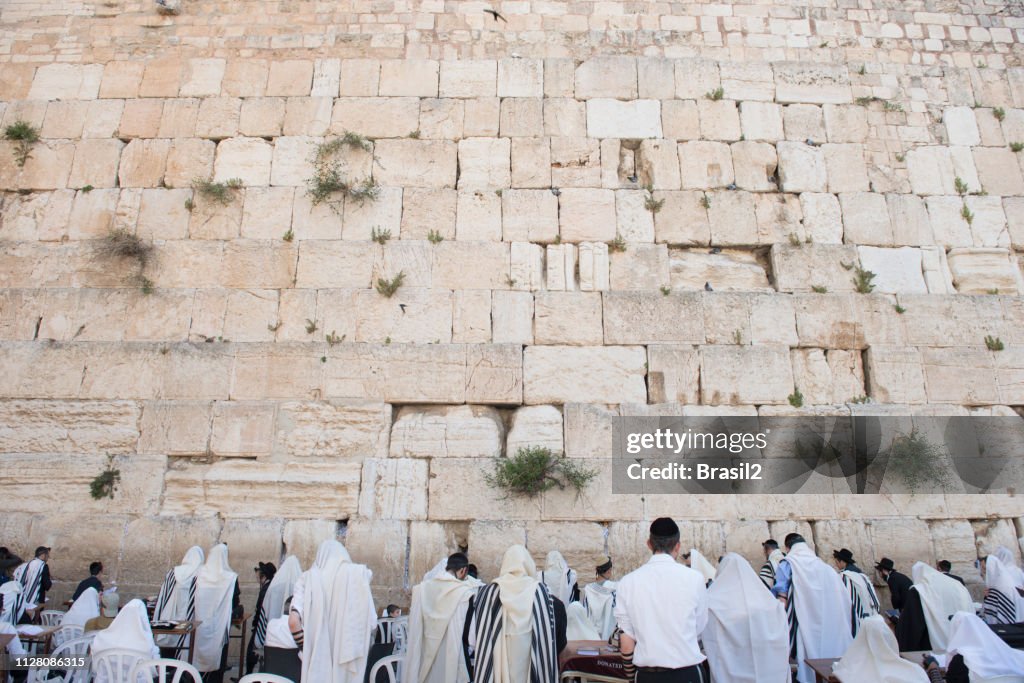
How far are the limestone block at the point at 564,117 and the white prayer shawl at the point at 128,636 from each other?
6129 mm

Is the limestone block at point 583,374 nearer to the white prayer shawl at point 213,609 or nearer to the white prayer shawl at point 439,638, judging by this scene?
the white prayer shawl at point 439,638

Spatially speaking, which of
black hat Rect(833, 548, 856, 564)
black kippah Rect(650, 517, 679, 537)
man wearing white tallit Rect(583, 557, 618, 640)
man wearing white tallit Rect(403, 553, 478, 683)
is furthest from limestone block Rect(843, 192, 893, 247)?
man wearing white tallit Rect(403, 553, 478, 683)

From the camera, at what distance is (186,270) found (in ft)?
23.5

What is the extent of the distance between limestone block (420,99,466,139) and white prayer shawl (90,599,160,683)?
220 inches

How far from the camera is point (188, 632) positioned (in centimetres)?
489

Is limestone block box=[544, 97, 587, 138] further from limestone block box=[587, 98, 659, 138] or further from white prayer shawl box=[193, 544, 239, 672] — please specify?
white prayer shawl box=[193, 544, 239, 672]

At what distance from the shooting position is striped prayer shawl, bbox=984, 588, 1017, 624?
5279mm

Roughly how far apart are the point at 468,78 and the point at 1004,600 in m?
7.42

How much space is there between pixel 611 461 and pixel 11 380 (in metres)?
6.22

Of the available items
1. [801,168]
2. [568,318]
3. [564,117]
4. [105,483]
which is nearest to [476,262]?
[568,318]

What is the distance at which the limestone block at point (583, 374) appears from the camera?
6.71 meters

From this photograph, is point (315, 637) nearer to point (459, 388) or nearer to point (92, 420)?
point (459, 388)

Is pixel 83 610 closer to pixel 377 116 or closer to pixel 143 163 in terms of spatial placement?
pixel 143 163

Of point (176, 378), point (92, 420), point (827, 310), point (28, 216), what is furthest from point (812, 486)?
point (28, 216)
